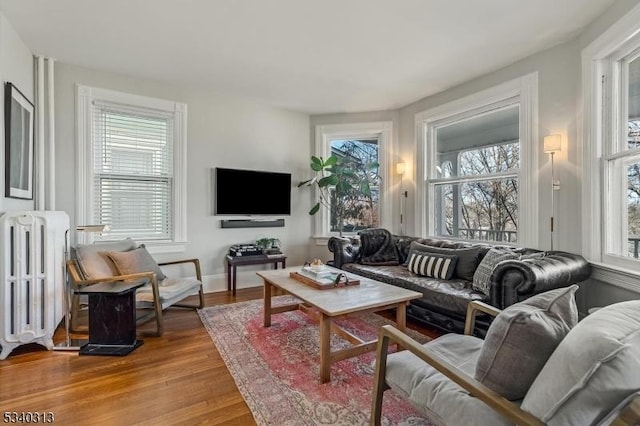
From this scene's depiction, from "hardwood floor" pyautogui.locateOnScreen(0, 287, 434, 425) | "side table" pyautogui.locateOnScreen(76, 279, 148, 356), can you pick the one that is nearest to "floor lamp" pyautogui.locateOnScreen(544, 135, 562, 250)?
"hardwood floor" pyautogui.locateOnScreen(0, 287, 434, 425)

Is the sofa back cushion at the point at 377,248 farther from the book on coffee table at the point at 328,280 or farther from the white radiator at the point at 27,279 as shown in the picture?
the white radiator at the point at 27,279

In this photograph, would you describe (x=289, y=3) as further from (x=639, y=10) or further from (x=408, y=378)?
(x=408, y=378)

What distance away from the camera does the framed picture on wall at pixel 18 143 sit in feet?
8.23

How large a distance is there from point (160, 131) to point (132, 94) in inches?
19.1

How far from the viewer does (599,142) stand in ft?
8.39

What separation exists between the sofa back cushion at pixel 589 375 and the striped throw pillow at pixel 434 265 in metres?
2.13

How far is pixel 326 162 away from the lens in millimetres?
4582

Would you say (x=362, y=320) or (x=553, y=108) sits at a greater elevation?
(x=553, y=108)

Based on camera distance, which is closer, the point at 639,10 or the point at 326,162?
the point at 639,10

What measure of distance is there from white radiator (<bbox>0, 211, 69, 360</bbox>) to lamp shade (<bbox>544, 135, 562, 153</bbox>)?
430cm

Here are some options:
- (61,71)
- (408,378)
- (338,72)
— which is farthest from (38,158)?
(408,378)

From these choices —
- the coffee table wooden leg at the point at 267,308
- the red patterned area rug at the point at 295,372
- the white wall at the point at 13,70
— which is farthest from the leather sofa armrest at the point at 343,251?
the white wall at the point at 13,70

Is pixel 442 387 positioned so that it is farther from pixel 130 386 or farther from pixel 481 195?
pixel 481 195

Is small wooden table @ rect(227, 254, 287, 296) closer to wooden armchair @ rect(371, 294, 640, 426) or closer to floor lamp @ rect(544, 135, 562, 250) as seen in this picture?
wooden armchair @ rect(371, 294, 640, 426)
